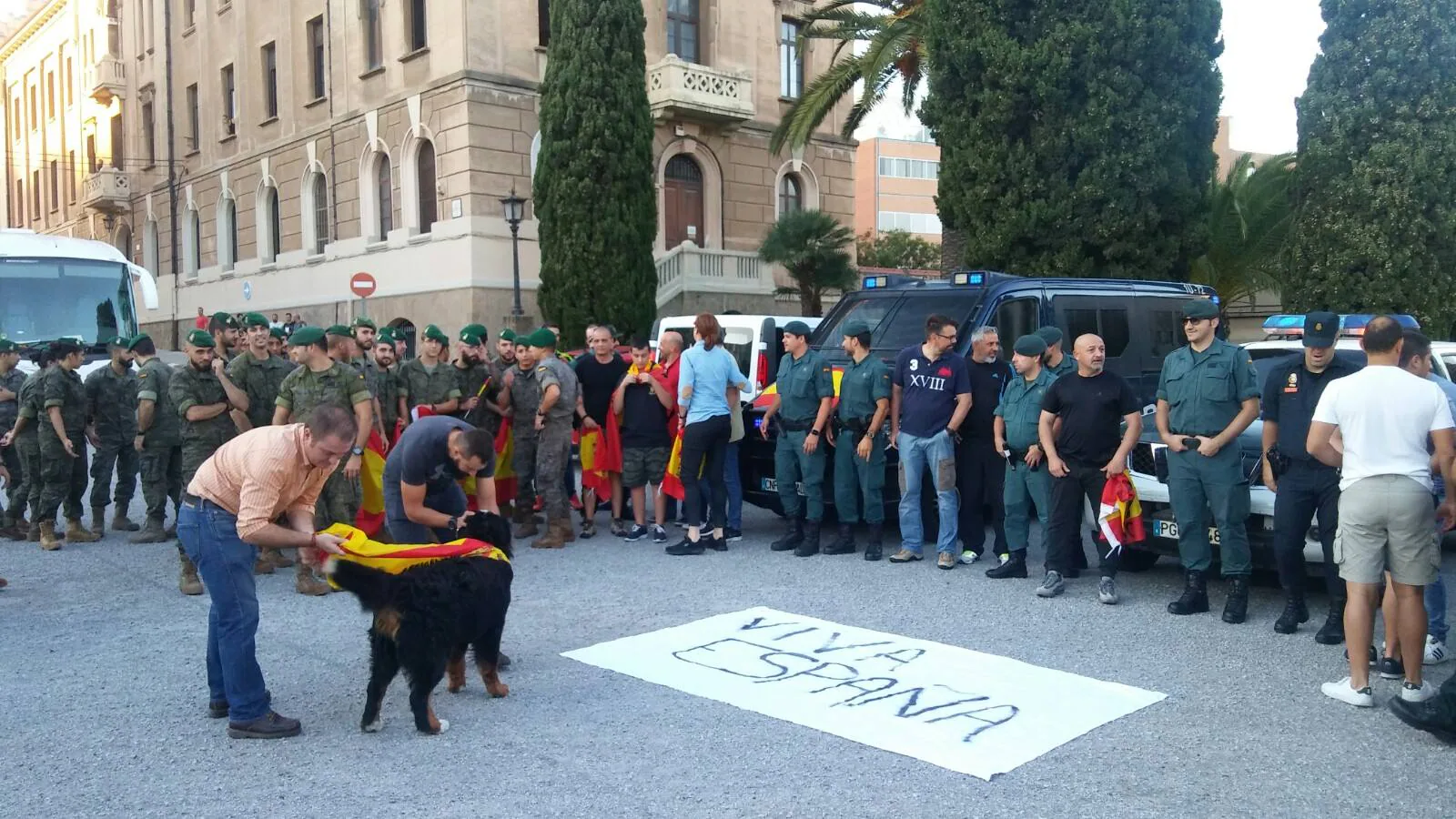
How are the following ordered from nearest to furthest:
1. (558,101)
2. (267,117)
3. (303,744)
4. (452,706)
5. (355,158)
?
(303,744), (452,706), (558,101), (355,158), (267,117)

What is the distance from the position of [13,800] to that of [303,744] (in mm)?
1027

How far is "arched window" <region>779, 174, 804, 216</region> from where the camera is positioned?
29891mm

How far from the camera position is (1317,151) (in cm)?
1675

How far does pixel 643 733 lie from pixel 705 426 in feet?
13.9

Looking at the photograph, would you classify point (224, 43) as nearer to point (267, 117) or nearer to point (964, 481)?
point (267, 117)

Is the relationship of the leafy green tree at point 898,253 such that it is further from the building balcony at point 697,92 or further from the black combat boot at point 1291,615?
the black combat boot at point 1291,615

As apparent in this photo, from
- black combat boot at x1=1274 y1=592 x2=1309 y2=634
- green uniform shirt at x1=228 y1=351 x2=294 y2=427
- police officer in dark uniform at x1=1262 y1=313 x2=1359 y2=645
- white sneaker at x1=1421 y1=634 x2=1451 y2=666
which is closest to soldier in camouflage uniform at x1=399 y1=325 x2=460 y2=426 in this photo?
green uniform shirt at x1=228 y1=351 x2=294 y2=427

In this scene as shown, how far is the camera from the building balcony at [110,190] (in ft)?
126

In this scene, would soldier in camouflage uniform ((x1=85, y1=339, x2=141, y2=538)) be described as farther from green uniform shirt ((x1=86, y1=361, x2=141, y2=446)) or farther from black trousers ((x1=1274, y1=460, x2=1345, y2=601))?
black trousers ((x1=1274, y1=460, x2=1345, y2=601))

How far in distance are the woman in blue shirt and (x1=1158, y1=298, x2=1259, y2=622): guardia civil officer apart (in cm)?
333

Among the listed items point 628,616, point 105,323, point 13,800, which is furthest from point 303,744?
point 105,323

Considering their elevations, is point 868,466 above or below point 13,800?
above

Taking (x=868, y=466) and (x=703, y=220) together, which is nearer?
(x=868, y=466)

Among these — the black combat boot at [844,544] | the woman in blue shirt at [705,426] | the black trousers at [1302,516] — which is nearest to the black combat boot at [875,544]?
the black combat boot at [844,544]
